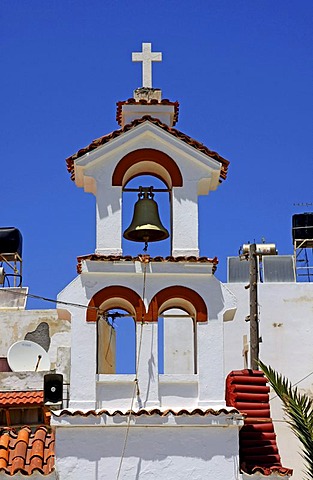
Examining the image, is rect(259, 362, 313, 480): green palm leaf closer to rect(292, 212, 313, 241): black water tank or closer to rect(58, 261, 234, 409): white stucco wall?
rect(58, 261, 234, 409): white stucco wall

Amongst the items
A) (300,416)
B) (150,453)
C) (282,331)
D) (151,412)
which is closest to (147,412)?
(151,412)

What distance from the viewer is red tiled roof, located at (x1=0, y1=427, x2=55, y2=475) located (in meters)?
15.5

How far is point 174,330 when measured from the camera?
32.4m

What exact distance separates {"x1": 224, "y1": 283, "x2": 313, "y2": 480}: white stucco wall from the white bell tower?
1485cm

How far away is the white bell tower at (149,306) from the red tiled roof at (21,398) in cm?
670

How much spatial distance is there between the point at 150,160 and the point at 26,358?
1070cm

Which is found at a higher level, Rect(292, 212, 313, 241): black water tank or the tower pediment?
Rect(292, 212, 313, 241): black water tank

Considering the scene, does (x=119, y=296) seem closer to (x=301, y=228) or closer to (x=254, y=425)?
(x=254, y=425)

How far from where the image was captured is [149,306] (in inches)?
634

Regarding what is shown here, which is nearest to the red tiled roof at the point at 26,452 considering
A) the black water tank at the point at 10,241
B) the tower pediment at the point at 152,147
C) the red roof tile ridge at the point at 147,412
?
the red roof tile ridge at the point at 147,412

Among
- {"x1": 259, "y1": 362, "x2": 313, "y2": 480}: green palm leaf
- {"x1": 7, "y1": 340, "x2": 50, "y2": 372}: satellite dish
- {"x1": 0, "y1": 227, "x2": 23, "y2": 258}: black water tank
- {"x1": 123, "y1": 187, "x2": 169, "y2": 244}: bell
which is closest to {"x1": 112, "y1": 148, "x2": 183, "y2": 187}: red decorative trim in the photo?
{"x1": 123, "y1": 187, "x2": 169, "y2": 244}: bell

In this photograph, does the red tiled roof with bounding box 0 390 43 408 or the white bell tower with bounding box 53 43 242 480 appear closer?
the white bell tower with bounding box 53 43 242 480

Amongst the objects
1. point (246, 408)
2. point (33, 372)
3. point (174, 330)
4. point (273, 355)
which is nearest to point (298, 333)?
point (273, 355)

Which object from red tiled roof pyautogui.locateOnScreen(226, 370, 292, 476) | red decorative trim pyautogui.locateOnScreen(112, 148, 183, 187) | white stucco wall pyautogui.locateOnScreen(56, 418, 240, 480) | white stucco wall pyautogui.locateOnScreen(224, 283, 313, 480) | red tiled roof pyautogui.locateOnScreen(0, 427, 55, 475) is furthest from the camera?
white stucco wall pyautogui.locateOnScreen(224, 283, 313, 480)
